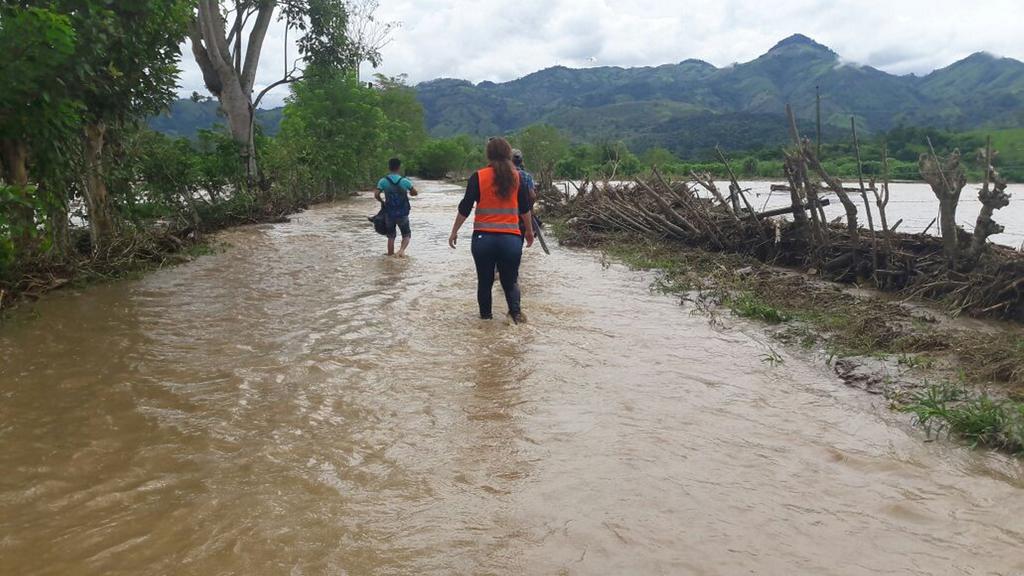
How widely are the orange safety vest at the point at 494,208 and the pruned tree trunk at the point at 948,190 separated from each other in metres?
4.62

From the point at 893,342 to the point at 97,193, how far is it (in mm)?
9726

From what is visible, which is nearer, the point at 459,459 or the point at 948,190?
the point at 459,459

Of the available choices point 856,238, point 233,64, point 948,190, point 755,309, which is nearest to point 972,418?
point 755,309

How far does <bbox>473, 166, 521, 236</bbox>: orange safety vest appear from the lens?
6.18 m

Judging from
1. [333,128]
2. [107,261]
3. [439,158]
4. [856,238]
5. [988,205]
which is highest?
[439,158]

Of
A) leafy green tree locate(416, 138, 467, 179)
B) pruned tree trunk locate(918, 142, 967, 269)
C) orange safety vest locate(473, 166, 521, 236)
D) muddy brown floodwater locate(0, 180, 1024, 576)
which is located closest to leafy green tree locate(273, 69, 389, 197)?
orange safety vest locate(473, 166, 521, 236)

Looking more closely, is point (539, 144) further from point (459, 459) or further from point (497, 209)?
point (459, 459)

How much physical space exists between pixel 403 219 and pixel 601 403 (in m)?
7.67

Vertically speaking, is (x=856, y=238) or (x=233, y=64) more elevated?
(x=233, y=64)

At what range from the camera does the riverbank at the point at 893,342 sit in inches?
161

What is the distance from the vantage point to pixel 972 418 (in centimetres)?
397

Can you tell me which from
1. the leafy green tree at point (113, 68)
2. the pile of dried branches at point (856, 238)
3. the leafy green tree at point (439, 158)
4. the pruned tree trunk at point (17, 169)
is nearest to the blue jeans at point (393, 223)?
the leafy green tree at point (113, 68)

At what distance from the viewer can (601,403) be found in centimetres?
450

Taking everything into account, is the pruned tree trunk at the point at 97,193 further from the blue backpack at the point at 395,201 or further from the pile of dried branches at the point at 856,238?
the pile of dried branches at the point at 856,238
